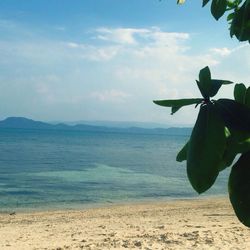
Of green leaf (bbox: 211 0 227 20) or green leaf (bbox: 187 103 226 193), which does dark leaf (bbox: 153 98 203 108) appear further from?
green leaf (bbox: 211 0 227 20)

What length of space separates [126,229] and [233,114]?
16.9m

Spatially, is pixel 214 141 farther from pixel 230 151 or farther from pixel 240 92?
pixel 240 92

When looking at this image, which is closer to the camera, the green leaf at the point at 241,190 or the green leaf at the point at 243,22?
the green leaf at the point at 241,190

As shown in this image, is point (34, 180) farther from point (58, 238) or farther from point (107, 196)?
point (58, 238)

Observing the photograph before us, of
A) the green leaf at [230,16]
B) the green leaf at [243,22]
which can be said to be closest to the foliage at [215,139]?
the green leaf at [243,22]

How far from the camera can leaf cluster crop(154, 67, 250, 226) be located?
676 mm

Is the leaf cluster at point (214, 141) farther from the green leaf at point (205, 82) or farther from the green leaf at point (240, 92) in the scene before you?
the green leaf at point (240, 92)

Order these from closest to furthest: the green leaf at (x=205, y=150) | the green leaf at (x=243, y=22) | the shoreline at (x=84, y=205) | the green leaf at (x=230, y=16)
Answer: the green leaf at (x=205, y=150)
the green leaf at (x=243, y=22)
the green leaf at (x=230, y=16)
the shoreline at (x=84, y=205)

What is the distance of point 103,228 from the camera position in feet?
59.2

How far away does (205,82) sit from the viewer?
72 centimetres

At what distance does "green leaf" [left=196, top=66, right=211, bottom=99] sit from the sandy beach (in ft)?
40.6

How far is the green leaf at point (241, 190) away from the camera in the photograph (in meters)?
0.70

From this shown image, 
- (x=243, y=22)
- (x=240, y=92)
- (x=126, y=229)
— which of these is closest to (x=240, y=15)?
(x=243, y=22)

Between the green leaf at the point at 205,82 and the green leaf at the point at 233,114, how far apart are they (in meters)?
0.02
